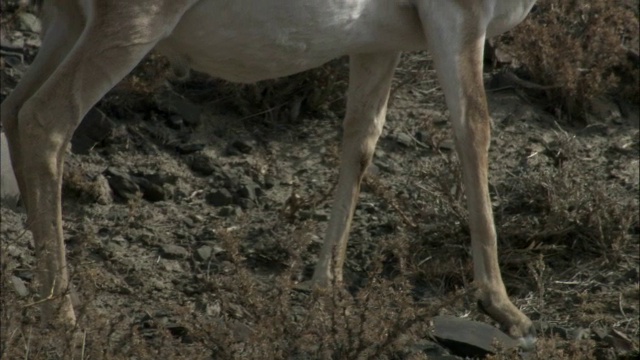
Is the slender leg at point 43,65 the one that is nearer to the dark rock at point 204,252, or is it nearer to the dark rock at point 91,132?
the dark rock at point 204,252

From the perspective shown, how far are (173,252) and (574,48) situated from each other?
301 centimetres

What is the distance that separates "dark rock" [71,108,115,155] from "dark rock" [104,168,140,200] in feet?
0.94

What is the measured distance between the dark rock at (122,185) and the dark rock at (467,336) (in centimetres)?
201

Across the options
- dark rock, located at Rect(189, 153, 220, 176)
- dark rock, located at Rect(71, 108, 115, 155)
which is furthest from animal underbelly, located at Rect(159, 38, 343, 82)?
dark rock, located at Rect(71, 108, 115, 155)

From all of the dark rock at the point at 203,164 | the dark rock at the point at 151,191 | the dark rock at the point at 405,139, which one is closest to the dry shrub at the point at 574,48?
the dark rock at the point at 405,139

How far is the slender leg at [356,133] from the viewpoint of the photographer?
6434mm

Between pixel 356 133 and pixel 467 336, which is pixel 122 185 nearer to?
pixel 356 133

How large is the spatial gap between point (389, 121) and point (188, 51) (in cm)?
274

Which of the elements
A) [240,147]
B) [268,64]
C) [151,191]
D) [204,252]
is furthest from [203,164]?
[268,64]

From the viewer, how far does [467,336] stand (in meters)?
5.59

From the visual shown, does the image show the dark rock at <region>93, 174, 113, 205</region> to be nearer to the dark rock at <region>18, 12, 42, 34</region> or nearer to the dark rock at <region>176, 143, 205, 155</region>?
the dark rock at <region>176, 143, 205, 155</region>

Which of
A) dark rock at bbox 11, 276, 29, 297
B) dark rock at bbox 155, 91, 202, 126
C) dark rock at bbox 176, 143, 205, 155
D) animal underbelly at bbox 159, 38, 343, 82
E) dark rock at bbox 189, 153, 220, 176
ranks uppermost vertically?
animal underbelly at bbox 159, 38, 343, 82

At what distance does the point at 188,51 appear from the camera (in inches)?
217

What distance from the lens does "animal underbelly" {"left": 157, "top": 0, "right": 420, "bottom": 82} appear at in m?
5.39
